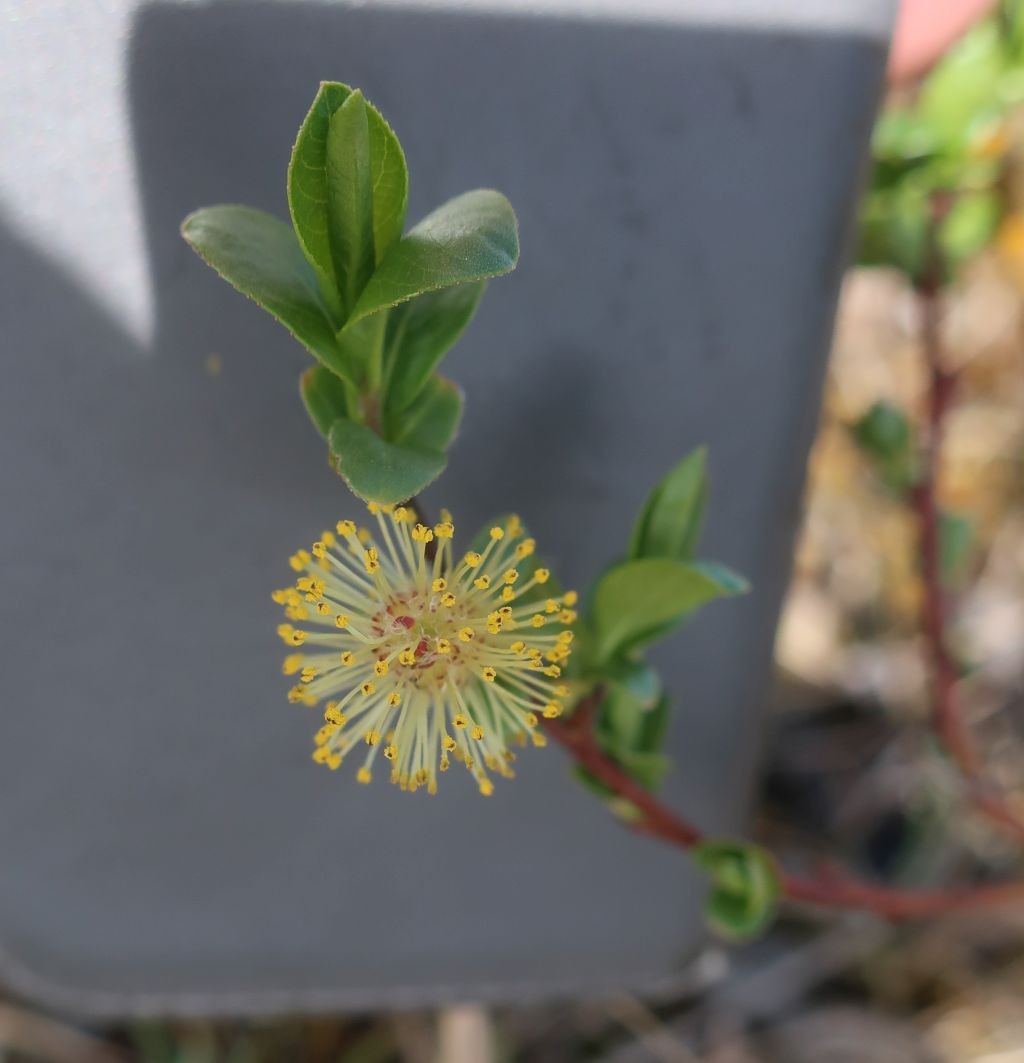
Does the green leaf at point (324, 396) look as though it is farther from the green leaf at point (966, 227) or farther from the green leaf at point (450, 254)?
the green leaf at point (966, 227)

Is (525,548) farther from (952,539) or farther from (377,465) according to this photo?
(952,539)

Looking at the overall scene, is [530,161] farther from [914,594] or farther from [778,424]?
[914,594]

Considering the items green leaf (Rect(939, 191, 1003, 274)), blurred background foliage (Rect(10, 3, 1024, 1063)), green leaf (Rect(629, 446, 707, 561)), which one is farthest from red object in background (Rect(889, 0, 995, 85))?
green leaf (Rect(629, 446, 707, 561))

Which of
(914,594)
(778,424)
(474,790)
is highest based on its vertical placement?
(914,594)

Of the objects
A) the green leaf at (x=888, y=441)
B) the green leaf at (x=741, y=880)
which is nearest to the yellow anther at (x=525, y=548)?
the green leaf at (x=741, y=880)

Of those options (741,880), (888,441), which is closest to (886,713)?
(888,441)

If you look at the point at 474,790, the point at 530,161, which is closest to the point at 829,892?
the point at 474,790
